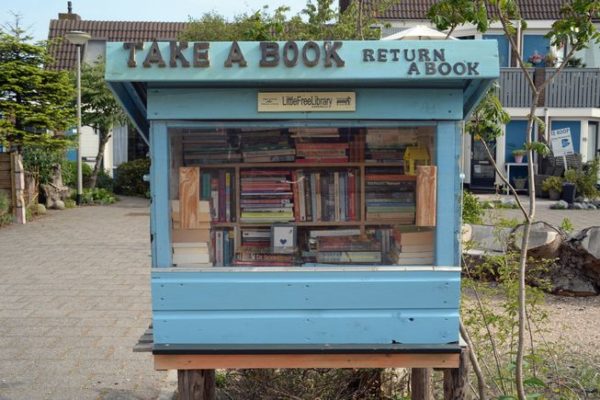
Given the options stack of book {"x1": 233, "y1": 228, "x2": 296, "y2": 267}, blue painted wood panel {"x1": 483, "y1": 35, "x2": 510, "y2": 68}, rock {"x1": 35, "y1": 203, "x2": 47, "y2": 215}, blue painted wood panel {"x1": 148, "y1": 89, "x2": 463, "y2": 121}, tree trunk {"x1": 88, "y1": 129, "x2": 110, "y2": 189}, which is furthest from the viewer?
blue painted wood panel {"x1": 483, "y1": 35, "x2": 510, "y2": 68}

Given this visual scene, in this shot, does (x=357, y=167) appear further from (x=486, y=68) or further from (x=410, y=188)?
(x=486, y=68)

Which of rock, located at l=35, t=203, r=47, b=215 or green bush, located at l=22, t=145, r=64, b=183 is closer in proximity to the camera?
rock, located at l=35, t=203, r=47, b=215

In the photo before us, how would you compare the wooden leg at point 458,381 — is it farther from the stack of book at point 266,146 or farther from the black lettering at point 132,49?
the black lettering at point 132,49

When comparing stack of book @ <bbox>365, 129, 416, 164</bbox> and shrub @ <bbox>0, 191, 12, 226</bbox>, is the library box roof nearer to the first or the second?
stack of book @ <bbox>365, 129, 416, 164</bbox>

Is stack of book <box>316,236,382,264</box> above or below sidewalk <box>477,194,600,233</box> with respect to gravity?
Answer: above

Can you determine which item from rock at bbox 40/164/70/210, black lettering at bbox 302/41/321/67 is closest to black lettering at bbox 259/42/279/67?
black lettering at bbox 302/41/321/67

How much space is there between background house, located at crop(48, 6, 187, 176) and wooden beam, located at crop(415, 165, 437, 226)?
21.2m

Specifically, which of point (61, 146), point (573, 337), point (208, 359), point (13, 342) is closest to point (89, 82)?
point (61, 146)

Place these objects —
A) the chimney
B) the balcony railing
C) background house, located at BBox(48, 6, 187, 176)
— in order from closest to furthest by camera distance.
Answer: the balcony railing
background house, located at BBox(48, 6, 187, 176)
the chimney

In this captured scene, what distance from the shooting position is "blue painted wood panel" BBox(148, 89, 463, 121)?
11.6 feet

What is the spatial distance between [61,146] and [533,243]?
1255cm

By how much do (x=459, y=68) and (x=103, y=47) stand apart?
25727 millimetres

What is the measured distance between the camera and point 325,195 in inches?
157

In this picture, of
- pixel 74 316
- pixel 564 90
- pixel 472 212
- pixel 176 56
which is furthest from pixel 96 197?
pixel 176 56
